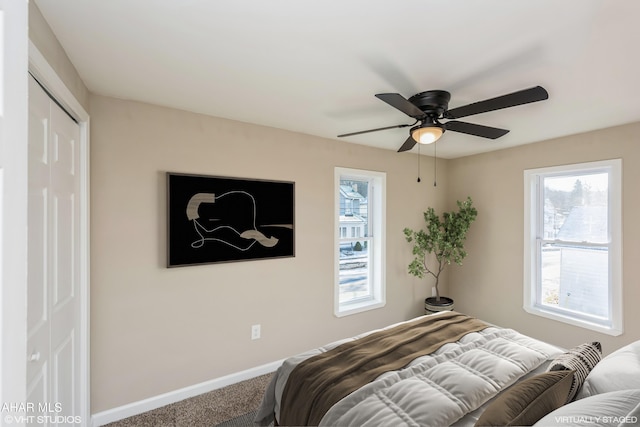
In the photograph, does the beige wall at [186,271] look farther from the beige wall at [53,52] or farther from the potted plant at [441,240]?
the potted plant at [441,240]

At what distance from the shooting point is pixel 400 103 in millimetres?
1698

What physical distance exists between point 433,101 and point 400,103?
40cm

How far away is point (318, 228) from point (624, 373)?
2411 millimetres

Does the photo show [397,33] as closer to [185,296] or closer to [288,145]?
[288,145]

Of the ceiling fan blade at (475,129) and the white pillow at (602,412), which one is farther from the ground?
the ceiling fan blade at (475,129)

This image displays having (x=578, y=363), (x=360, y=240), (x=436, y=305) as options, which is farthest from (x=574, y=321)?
(x=360, y=240)

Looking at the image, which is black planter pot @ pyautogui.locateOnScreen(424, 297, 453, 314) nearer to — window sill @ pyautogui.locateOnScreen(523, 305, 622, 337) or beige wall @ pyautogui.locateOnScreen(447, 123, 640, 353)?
beige wall @ pyautogui.locateOnScreen(447, 123, 640, 353)

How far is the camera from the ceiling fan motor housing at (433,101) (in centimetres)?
194

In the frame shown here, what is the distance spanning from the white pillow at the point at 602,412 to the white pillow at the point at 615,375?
0.24 m

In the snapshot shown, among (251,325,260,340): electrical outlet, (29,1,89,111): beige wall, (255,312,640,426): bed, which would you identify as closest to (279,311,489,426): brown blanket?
(255,312,640,426): bed

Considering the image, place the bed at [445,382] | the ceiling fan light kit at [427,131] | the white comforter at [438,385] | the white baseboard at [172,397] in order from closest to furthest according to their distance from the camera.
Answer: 1. the bed at [445,382]
2. the white comforter at [438,385]
3. the ceiling fan light kit at [427,131]
4. the white baseboard at [172,397]

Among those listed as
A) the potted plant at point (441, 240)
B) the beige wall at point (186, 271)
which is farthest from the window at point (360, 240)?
the potted plant at point (441, 240)

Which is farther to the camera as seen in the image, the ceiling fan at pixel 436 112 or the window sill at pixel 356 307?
the window sill at pixel 356 307

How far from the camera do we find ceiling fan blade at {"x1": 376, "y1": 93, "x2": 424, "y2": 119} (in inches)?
62.4
